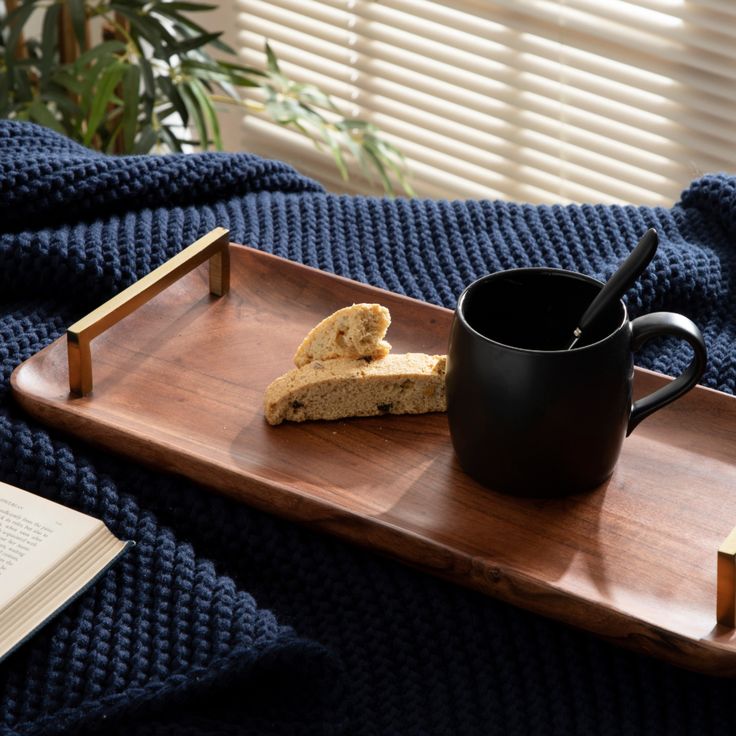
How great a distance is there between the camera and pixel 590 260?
3.71 ft

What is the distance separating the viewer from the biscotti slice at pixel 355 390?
0.86m

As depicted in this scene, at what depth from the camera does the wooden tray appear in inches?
28.4

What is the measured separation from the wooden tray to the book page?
0.22ft

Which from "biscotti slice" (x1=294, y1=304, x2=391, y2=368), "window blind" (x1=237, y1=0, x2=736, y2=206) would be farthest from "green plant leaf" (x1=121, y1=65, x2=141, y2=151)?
"biscotti slice" (x1=294, y1=304, x2=391, y2=368)

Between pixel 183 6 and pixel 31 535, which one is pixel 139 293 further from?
pixel 183 6

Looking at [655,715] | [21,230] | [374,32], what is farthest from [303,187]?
[374,32]

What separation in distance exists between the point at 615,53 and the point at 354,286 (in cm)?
107

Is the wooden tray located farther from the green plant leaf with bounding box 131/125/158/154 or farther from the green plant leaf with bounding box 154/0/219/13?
the green plant leaf with bounding box 154/0/219/13

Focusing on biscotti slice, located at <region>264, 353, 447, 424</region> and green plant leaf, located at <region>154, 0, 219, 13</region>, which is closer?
biscotti slice, located at <region>264, 353, 447, 424</region>

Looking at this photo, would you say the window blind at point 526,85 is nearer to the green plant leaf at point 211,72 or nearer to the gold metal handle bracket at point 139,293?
the green plant leaf at point 211,72

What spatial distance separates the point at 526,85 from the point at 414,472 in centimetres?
135

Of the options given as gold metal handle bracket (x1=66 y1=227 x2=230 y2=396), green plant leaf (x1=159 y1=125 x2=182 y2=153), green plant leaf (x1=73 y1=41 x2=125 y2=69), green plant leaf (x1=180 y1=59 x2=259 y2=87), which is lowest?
green plant leaf (x1=159 y1=125 x2=182 y2=153)

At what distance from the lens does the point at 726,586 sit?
2.23 feet

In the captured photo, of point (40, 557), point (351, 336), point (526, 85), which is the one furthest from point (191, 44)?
point (40, 557)
